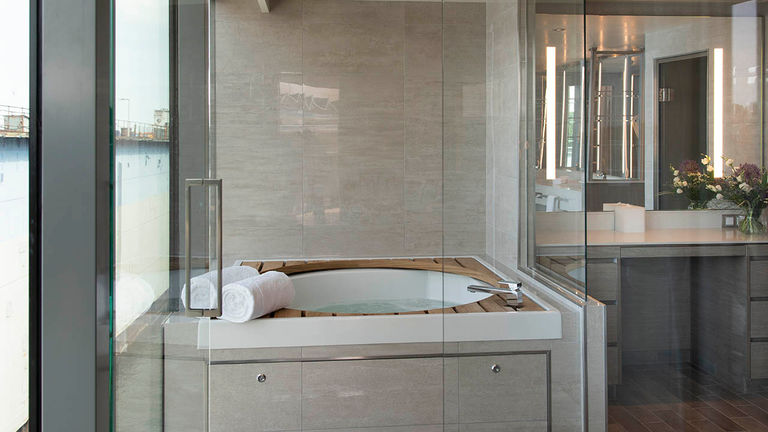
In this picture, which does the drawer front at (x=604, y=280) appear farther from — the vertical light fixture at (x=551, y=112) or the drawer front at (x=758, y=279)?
the vertical light fixture at (x=551, y=112)

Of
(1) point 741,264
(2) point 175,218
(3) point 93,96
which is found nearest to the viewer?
(3) point 93,96

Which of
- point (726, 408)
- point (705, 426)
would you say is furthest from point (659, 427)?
point (726, 408)

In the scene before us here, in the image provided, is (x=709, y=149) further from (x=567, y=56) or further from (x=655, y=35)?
(x=567, y=56)

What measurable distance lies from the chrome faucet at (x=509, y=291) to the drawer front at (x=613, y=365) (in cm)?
88

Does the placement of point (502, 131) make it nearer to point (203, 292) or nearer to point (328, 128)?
point (328, 128)

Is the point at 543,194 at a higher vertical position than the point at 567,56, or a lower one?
lower

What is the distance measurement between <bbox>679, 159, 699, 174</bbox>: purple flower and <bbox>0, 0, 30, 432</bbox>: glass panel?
3028 millimetres

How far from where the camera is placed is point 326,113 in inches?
120

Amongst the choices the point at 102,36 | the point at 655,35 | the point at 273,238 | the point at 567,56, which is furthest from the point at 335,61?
the point at 102,36

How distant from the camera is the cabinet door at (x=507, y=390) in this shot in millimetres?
2576

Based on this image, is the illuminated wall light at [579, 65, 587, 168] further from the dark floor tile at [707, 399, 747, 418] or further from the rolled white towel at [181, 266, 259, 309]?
the rolled white towel at [181, 266, 259, 309]

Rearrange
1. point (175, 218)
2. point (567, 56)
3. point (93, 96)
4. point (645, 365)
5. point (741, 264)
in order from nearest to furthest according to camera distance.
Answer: point (93, 96)
point (175, 218)
point (567, 56)
point (741, 264)
point (645, 365)

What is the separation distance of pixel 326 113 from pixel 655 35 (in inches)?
67.5

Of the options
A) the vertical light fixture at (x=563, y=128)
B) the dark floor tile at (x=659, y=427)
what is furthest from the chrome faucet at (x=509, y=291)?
the dark floor tile at (x=659, y=427)
